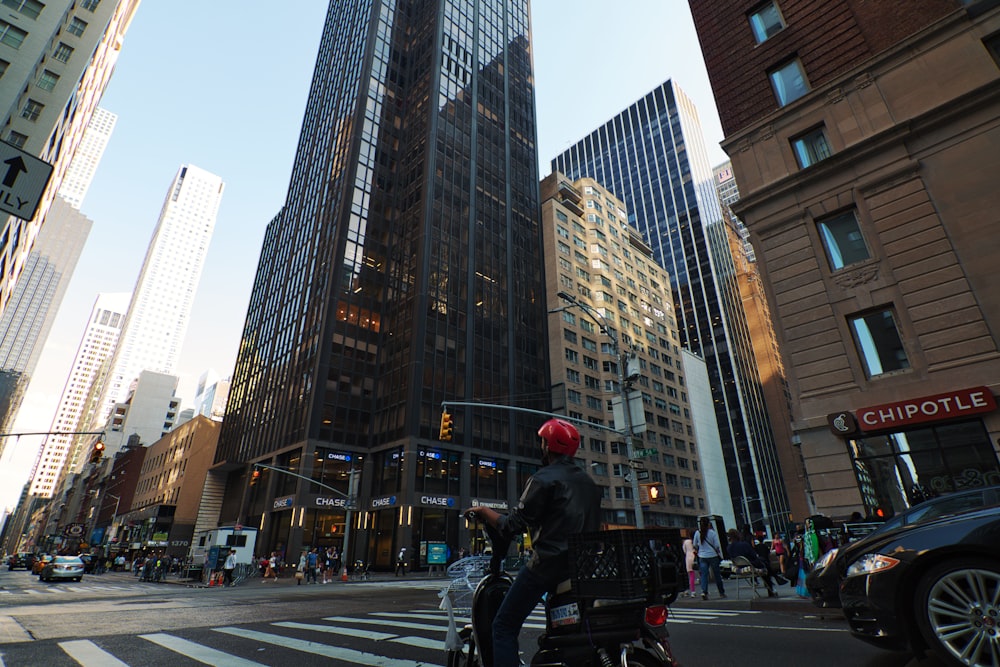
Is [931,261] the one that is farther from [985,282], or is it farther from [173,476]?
[173,476]

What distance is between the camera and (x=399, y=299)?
5219 cm

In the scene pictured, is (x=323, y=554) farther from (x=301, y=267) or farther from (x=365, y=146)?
(x=365, y=146)

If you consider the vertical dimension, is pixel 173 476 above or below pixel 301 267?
below

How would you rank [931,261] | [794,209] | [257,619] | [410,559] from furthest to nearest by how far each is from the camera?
[410,559] < [794,209] < [931,261] < [257,619]

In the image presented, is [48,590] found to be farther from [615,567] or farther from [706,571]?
[615,567]

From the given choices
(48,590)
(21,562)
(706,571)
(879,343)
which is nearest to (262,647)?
(706,571)

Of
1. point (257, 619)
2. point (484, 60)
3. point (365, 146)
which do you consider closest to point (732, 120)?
point (257, 619)

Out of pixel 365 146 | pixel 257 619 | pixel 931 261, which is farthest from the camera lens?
pixel 365 146

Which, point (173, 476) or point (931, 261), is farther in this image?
point (173, 476)

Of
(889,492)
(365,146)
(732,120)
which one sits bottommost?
(889,492)

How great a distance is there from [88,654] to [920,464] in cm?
1859

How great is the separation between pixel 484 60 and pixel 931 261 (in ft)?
225

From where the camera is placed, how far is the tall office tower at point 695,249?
103 metres

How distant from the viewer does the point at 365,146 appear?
5938 centimetres
